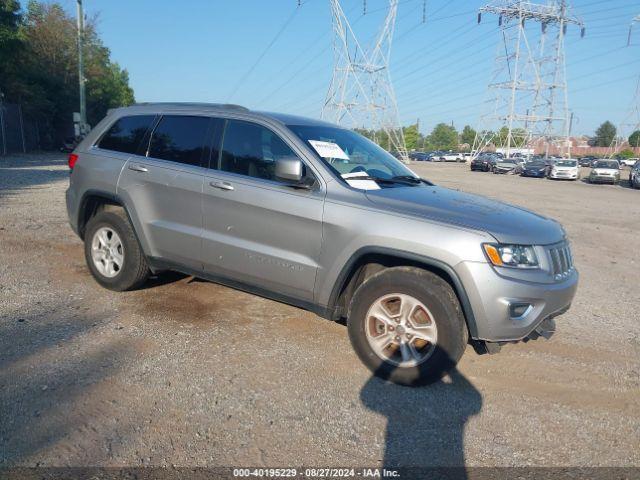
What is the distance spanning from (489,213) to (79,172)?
13.5ft

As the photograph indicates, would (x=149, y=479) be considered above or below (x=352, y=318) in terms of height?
below

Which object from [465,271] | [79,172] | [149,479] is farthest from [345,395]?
[79,172]

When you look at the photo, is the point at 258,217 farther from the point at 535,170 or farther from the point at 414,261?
the point at 535,170

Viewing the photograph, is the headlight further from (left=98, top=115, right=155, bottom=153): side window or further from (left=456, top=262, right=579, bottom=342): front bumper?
(left=98, top=115, right=155, bottom=153): side window

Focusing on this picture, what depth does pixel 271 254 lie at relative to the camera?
4.09 m

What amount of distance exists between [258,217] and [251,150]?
2.09 feet

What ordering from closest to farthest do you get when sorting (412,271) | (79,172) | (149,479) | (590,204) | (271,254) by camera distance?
(149,479) → (412,271) → (271,254) → (79,172) → (590,204)

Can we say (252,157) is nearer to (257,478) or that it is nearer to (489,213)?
(489,213)

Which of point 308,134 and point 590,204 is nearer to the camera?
point 308,134

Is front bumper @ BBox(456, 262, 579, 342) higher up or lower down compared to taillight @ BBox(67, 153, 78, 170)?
lower down

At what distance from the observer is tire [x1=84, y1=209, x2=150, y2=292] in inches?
195

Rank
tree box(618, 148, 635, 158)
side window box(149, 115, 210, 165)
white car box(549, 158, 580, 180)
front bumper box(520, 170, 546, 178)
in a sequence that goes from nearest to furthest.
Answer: side window box(149, 115, 210, 165)
white car box(549, 158, 580, 180)
front bumper box(520, 170, 546, 178)
tree box(618, 148, 635, 158)

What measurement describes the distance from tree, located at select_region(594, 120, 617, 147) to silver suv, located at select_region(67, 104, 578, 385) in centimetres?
12799

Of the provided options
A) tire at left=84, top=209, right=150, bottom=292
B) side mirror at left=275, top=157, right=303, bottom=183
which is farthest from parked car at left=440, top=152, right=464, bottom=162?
side mirror at left=275, top=157, right=303, bottom=183
